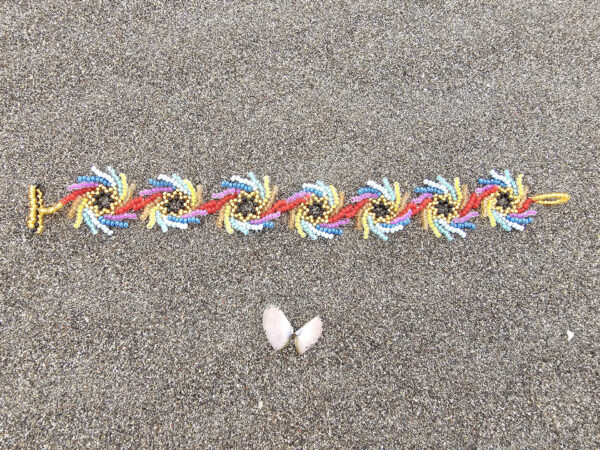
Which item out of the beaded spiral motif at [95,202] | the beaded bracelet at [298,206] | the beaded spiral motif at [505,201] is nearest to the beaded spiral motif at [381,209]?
the beaded bracelet at [298,206]

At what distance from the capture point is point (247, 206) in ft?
3.01

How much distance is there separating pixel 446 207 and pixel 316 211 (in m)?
0.35

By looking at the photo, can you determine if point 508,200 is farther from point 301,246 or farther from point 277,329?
point 277,329

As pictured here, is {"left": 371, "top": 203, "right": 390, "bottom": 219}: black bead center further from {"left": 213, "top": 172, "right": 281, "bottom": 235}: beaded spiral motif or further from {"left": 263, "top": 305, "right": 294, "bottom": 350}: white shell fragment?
{"left": 263, "top": 305, "right": 294, "bottom": 350}: white shell fragment

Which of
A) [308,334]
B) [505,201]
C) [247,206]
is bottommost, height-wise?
[308,334]

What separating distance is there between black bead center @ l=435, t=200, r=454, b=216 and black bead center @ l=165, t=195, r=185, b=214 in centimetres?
67

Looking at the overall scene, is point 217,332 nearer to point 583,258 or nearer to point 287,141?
point 287,141

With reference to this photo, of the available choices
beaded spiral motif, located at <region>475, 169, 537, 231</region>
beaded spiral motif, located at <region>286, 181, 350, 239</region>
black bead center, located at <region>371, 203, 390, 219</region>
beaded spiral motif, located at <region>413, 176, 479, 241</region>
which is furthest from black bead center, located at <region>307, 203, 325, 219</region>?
beaded spiral motif, located at <region>475, 169, 537, 231</region>

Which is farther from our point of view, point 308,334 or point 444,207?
point 444,207

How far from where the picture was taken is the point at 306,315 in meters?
0.86

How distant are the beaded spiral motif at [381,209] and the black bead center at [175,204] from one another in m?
0.44

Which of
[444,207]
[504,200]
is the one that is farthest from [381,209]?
[504,200]

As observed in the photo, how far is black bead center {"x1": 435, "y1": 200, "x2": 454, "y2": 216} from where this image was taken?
0.94m

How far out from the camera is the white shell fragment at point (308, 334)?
0.83 metres
